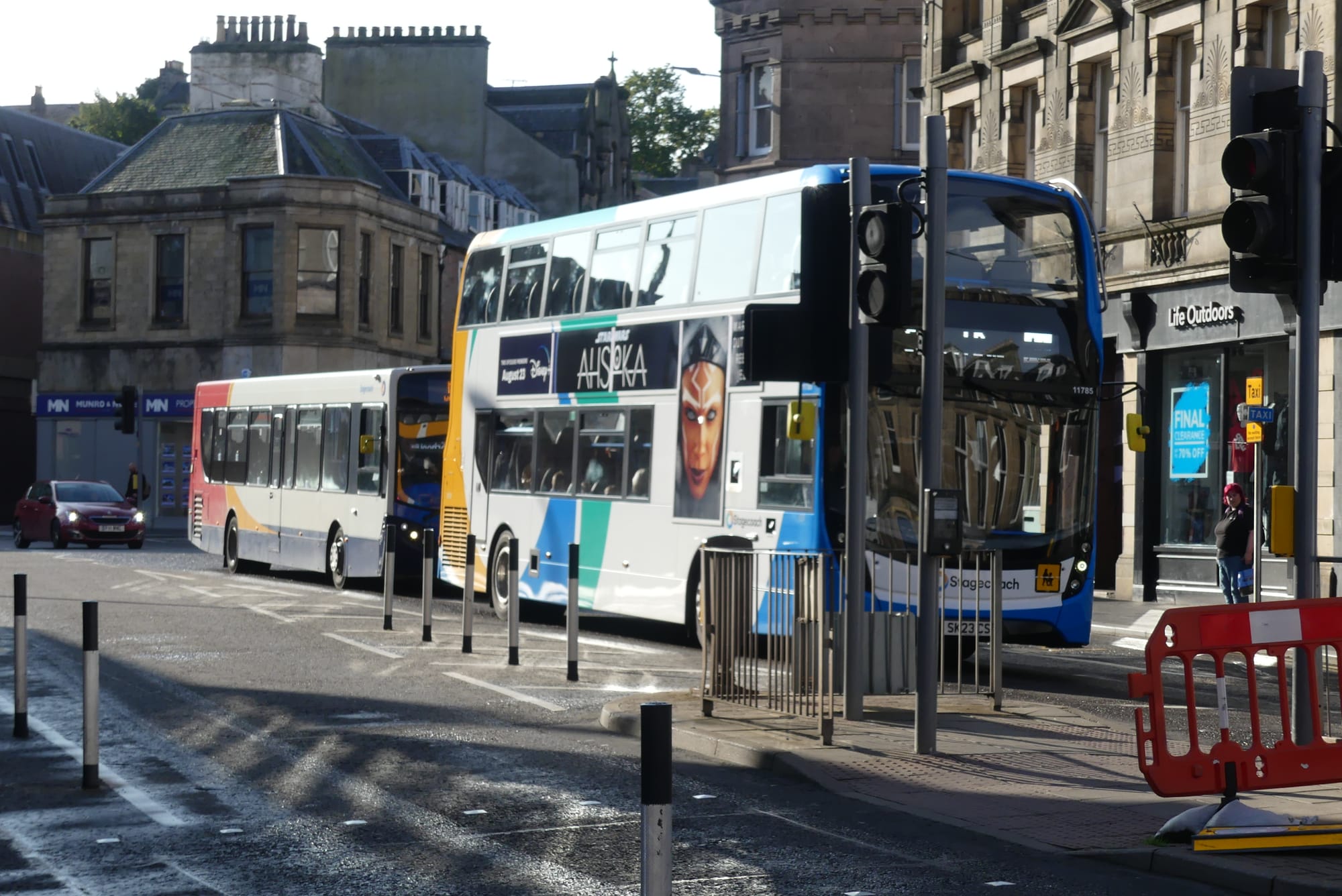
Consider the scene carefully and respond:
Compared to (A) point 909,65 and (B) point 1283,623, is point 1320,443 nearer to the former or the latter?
(B) point 1283,623

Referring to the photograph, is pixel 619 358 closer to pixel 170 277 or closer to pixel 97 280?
pixel 170 277

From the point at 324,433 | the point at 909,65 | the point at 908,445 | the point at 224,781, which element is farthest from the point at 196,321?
the point at 224,781

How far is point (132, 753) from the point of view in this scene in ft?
35.3

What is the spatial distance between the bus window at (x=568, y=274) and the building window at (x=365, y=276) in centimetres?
3300

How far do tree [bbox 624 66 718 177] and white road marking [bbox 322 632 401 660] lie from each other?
6928 centimetres

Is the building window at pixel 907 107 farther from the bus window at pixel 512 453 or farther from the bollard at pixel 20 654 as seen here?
the bollard at pixel 20 654

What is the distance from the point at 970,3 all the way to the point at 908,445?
21.7 meters

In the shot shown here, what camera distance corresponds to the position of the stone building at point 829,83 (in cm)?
4734

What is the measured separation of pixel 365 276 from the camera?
174ft

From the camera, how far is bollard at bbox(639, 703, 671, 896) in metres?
5.17

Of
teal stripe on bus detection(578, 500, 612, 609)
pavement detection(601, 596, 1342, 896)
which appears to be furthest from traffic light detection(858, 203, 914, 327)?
teal stripe on bus detection(578, 500, 612, 609)

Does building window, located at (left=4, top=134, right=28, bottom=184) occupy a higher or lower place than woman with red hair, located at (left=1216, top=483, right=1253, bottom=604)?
higher

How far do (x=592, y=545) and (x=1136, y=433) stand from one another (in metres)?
9.00

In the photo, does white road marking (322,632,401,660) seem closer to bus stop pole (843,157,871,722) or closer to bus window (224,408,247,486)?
bus stop pole (843,157,871,722)
